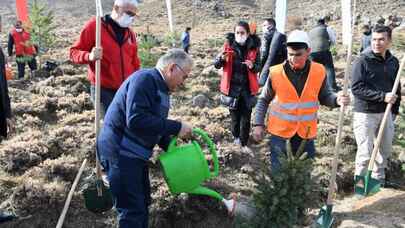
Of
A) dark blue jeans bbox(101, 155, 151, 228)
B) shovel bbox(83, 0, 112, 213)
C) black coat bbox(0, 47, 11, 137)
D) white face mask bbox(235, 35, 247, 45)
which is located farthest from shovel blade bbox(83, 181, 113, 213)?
white face mask bbox(235, 35, 247, 45)

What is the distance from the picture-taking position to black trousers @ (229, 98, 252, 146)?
577 centimetres

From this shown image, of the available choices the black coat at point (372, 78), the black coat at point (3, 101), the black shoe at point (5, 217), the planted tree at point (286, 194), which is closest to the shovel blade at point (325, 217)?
the planted tree at point (286, 194)

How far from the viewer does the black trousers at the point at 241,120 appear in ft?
18.9

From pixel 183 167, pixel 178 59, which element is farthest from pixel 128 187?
pixel 178 59

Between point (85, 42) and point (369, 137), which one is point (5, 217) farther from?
point (369, 137)

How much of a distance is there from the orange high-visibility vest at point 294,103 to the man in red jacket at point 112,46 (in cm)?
152

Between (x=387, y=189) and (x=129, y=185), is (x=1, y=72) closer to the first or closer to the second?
(x=129, y=185)

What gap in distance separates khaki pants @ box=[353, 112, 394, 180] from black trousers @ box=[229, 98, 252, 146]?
140 cm

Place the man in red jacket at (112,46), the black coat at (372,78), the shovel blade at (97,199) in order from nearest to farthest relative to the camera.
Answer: the shovel blade at (97,199) < the man in red jacket at (112,46) < the black coat at (372,78)

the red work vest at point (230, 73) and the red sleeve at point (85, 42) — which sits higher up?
the red sleeve at point (85, 42)

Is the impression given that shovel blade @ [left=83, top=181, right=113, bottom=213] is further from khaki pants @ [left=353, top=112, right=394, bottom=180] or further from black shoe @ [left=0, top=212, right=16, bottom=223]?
khaki pants @ [left=353, top=112, right=394, bottom=180]

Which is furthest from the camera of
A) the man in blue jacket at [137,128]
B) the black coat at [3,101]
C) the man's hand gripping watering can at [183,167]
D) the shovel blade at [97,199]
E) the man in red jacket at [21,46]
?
the man in red jacket at [21,46]

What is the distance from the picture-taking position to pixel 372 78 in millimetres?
4820

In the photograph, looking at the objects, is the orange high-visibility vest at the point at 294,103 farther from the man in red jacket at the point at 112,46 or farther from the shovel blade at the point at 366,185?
the man in red jacket at the point at 112,46
